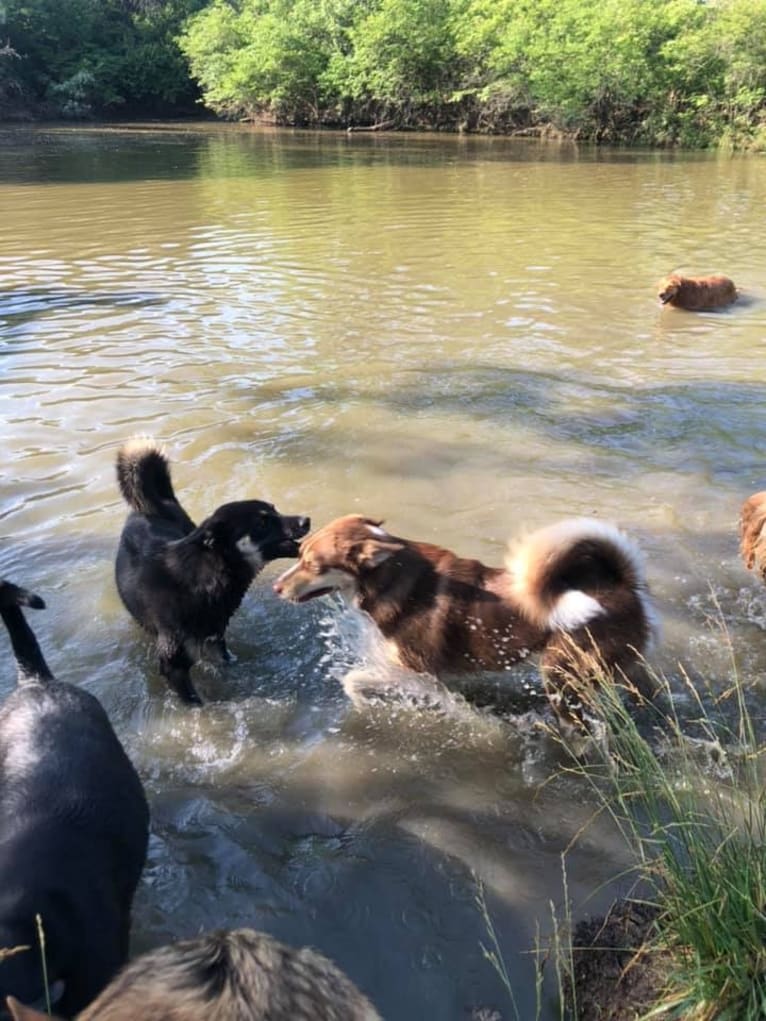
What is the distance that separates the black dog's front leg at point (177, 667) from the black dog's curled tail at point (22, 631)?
82 cm

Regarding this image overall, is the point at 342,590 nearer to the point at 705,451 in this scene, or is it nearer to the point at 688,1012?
the point at 688,1012

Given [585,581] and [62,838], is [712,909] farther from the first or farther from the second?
[62,838]

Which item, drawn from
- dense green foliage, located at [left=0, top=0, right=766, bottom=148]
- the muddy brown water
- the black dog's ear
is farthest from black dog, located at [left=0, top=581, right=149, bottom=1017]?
dense green foliage, located at [left=0, top=0, right=766, bottom=148]

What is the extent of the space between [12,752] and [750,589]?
14.0 ft

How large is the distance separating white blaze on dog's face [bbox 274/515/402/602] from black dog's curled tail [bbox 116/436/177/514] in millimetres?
1151

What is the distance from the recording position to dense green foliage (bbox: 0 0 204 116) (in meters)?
56.3

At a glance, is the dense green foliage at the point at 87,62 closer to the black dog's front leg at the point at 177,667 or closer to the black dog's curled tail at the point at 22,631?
the black dog's front leg at the point at 177,667

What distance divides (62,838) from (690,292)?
10739mm

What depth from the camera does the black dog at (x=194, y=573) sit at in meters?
4.25

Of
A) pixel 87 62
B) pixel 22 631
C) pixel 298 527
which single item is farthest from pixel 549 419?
pixel 87 62

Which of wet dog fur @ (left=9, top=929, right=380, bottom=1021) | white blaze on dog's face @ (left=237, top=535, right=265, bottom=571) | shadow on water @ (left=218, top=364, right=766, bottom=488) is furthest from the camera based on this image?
shadow on water @ (left=218, top=364, right=766, bottom=488)

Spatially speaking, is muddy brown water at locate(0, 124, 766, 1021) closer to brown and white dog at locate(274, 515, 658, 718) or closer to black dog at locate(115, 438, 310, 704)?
black dog at locate(115, 438, 310, 704)

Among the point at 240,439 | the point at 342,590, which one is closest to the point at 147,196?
the point at 240,439

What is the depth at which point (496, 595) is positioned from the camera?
3.97 metres
